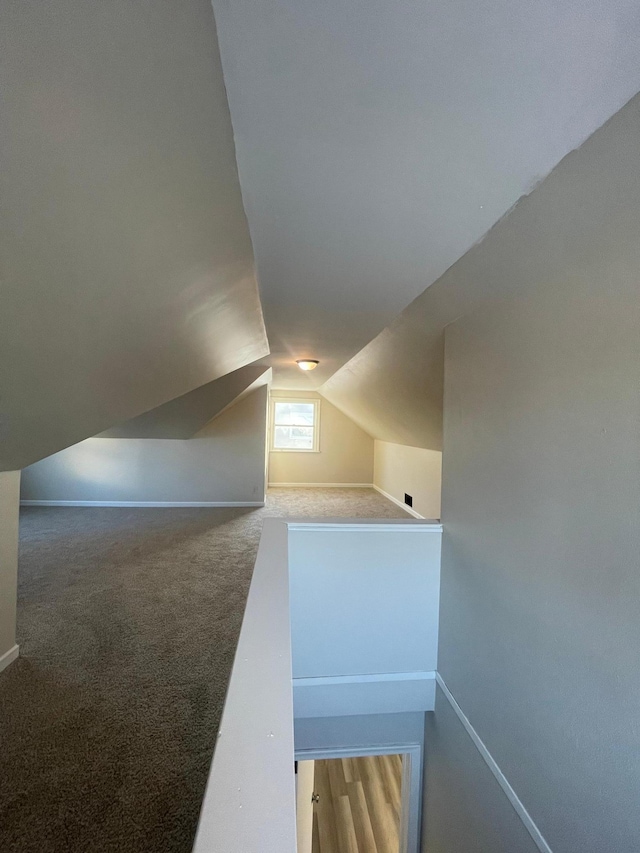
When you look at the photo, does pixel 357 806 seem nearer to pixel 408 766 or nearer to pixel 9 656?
pixel 408 766

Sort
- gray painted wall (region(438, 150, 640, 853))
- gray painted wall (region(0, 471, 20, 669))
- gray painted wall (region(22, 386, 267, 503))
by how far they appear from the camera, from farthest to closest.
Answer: gray painted wall (region(22, 386, 267, 503)) → gray painted wall (region(0, 471, 20, 669)) → gray painted wall (region(438, 150, 640, 853))

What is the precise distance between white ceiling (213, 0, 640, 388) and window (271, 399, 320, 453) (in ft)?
20.3

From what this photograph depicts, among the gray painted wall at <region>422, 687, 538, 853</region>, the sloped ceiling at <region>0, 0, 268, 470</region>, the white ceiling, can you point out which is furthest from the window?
the white ceiling

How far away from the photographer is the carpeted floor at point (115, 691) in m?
1.40

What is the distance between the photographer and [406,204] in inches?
50.8

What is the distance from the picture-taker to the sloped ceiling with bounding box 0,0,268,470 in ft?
2.08

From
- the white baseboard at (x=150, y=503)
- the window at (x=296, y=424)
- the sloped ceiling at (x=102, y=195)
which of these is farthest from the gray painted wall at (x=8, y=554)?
the window at (x=296, y=424)

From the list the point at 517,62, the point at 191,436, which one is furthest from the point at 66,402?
the point at 191,436

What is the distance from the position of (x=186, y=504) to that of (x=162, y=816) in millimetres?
4636

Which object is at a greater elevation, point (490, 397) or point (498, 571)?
point (490, 397)

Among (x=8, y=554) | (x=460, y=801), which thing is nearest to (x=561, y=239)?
(x=460, y=801)

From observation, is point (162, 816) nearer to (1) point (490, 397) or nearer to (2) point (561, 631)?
(2) point (561, 631)

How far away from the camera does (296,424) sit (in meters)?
7.80

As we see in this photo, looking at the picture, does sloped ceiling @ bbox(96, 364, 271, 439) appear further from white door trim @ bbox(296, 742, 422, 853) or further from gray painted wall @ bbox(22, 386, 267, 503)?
white door trim @ bbox(296, 742, 422, 853)
